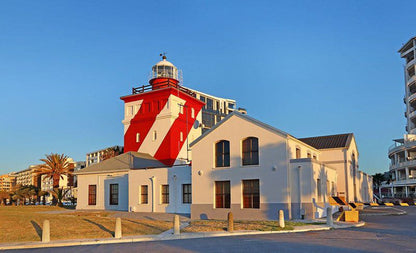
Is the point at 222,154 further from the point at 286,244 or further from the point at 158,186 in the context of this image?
the point at 286,244

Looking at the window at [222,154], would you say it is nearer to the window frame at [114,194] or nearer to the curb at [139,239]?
the curb at [139,239]

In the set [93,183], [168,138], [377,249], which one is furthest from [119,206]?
[377,249]

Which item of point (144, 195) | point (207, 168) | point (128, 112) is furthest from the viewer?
point (128, 112)

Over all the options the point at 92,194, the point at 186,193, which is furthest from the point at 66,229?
the point at 92,194

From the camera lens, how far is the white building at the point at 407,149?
61969 millimetres

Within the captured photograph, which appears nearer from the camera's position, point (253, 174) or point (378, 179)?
point (253, 174)

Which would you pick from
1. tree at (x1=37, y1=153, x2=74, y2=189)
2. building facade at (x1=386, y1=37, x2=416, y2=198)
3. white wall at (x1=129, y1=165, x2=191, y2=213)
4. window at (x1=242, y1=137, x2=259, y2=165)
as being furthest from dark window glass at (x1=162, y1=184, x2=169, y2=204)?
building facade at (x1=386, y1=37, x2=416, y2=198)

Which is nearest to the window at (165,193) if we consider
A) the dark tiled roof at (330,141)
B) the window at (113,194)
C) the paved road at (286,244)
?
the window at (113,194)

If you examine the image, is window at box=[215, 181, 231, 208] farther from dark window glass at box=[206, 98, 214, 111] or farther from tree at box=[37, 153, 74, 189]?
dark window glass at box=[206, 98, 214, 111]

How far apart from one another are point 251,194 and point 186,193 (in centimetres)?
687

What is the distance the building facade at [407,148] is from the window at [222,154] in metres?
44.9

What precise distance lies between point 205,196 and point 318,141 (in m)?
16.4

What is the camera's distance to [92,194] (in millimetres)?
36594

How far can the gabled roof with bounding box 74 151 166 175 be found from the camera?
35.4 metres
